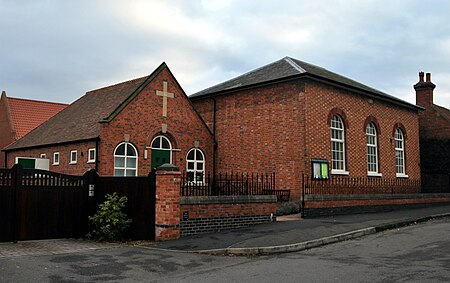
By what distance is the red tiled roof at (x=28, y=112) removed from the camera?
34062mm

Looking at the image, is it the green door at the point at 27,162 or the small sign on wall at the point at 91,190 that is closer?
the small sign on wall at the point at 91,190

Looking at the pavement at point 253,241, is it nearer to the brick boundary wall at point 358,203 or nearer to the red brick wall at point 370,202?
the brick boundary wall at point 358,203

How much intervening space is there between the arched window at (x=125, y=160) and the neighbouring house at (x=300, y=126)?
5.03 m

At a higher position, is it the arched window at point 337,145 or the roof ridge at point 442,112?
the roof ridge at point 442,112

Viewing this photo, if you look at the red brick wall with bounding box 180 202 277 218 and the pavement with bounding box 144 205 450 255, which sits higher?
the red brick wall with bounding box 180 202 277 218

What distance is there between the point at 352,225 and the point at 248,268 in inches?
241

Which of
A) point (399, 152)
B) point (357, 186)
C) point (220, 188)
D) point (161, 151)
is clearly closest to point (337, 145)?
point (357, 186)

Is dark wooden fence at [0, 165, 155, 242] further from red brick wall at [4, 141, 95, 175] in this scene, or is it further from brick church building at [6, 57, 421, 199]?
red brick wall at [4, 141, 95, 175]

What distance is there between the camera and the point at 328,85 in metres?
20.6

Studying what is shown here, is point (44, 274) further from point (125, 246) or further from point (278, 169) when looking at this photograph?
point (278, 169)

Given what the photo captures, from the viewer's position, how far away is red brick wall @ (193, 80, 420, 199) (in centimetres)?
1927

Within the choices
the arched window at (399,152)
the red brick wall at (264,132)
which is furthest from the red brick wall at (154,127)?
the arched window at (399,152)

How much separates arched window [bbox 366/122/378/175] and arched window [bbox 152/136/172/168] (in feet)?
33.9

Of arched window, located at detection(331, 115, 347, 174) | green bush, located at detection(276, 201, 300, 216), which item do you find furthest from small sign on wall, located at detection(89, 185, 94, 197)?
arched window, located at detection(331, 115, 347, 174)
